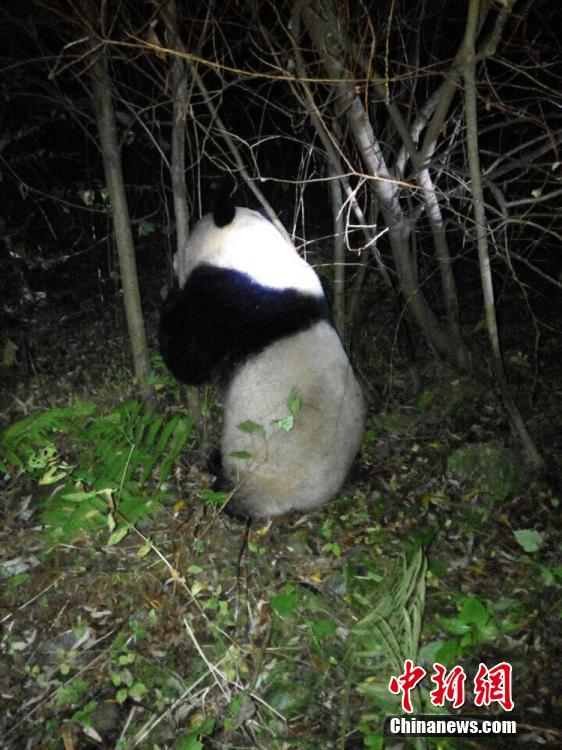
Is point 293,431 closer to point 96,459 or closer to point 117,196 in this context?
point 96,459

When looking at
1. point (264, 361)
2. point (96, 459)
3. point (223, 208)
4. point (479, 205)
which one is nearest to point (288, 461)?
point (264, 361)

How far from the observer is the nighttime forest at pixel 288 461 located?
2361 millimetres

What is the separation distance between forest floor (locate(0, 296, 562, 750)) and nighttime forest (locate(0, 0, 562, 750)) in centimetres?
1

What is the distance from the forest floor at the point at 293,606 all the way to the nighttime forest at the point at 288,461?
12 mm

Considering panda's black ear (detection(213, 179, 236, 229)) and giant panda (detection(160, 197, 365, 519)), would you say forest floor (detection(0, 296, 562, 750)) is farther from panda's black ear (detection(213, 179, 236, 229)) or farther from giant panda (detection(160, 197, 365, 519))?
panda's black ear (detection(213, 179, 236, 229))

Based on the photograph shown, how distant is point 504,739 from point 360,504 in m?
1.34

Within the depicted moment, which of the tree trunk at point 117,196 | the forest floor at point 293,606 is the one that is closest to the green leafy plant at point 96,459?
the forest floor at point 293,606

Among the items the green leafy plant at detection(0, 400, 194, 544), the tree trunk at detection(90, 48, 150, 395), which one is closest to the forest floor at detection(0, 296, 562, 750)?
the green leafy plant at detection(0, 400, 194, 544)

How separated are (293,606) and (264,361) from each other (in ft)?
4.32

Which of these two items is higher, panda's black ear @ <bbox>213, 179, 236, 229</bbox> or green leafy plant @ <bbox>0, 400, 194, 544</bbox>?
panda's black ear @ <bbox>213, 179, 236, 229</bbox>

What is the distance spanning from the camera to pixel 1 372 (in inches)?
166

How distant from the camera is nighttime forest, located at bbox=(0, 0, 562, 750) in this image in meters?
2.36

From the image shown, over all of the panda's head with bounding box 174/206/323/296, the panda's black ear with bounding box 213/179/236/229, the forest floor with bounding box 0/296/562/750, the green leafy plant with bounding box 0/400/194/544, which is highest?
the panda's black ear with bounding box 213/179/236/229

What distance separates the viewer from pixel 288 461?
10.1ft
